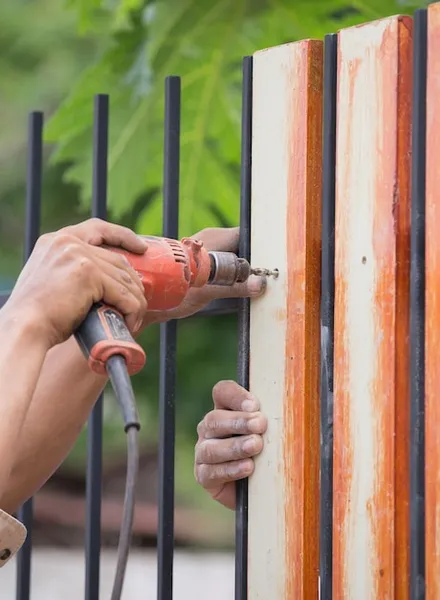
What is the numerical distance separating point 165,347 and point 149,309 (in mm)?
342

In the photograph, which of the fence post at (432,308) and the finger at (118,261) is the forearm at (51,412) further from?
the fence post at (432,308)

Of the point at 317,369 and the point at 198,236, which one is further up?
the point at 198,236

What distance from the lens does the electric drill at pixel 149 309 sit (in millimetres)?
1848

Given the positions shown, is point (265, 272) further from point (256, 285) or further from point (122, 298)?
point (122, 298)

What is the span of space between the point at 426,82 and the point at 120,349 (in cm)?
65

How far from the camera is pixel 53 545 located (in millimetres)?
7656

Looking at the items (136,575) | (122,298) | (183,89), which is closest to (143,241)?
(122,298)

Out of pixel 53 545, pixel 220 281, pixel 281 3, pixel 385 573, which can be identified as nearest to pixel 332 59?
pixel 220 281

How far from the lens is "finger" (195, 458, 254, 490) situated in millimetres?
2314

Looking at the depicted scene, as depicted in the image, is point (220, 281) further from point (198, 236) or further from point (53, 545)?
point (53, 545)

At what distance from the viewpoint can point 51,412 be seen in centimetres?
245

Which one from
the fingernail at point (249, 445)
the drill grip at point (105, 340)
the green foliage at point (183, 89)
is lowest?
the fingernail at point (249, 445)

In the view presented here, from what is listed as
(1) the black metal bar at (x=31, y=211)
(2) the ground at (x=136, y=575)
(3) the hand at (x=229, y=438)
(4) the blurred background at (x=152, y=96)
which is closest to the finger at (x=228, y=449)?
(3) the hand at (x=229, y=438)

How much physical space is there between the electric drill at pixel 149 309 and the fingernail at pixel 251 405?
224mm
